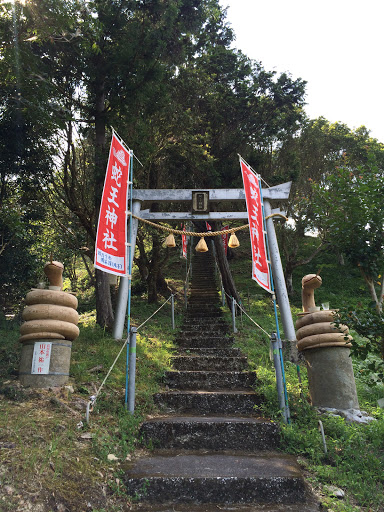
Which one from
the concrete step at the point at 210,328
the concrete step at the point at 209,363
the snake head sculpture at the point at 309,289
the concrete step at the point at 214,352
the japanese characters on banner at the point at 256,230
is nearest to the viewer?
the japanese characters on banner at the point at 256,230

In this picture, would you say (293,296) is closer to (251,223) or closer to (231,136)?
(231,136)

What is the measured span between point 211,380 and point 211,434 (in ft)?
5.12

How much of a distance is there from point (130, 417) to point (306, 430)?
2.20 meters

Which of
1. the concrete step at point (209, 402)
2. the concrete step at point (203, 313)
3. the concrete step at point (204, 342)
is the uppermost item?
the concrete step at point (203, 313)

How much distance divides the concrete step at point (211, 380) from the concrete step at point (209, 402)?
56cm

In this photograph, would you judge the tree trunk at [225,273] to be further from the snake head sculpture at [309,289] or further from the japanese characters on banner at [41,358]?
the japanese characters on banner at [41,358]

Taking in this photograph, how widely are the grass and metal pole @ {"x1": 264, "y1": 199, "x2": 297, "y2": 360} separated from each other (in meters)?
1.13

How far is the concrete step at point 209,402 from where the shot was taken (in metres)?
5.32

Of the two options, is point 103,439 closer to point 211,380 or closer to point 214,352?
point 211,380

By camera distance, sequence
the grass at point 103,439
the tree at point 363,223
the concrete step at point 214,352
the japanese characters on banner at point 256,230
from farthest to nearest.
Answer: the concrete step at point 214,352, the japanese characters on banner at point 256,230, the tree at point 363,223, the grass at point 103,439

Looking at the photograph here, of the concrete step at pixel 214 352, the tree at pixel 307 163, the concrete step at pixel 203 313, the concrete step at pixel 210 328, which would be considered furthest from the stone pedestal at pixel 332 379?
the tree at pixel 307 163

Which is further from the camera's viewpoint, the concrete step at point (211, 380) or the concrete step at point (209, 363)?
the concrete step at point (209, 363)

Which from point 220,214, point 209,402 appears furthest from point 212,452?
point 220,214

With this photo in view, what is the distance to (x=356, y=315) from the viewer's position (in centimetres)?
397
